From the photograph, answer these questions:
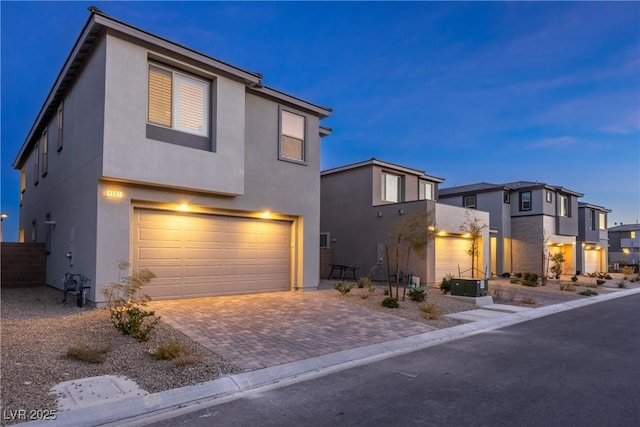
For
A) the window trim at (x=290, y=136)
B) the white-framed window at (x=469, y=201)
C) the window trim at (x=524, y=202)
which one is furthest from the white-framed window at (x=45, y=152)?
the window trim at (x=524, y=202)

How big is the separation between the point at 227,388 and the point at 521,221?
94.4 feet

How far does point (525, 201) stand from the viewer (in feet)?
97.0

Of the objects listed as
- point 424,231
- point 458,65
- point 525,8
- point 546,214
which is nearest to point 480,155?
point 546,214

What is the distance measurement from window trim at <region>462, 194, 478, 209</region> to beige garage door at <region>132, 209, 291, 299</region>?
20.2 m

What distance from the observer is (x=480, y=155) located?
155 ft

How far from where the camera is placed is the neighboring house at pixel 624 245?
45.1m

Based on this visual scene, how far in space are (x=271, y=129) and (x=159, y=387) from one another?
980 cm

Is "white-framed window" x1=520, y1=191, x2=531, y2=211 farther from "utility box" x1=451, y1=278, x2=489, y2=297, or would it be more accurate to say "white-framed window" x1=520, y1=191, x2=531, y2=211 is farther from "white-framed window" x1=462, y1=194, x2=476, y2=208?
"utility box" x1=451, y1=278, x2=489, y2=297

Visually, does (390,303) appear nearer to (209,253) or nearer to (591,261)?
(209,253)

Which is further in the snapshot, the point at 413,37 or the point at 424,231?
the point at 413,37

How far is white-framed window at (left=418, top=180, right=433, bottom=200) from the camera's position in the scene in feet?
81.8

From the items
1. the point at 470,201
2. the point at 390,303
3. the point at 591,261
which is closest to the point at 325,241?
the point at 390,303

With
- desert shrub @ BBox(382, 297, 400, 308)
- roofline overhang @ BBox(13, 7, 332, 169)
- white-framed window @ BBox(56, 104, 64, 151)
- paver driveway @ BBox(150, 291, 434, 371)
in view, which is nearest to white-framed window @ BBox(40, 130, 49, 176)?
roofline overhang @ BBox(13, 7, 332, 169)

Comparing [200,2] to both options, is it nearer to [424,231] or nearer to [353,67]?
[424,231]
